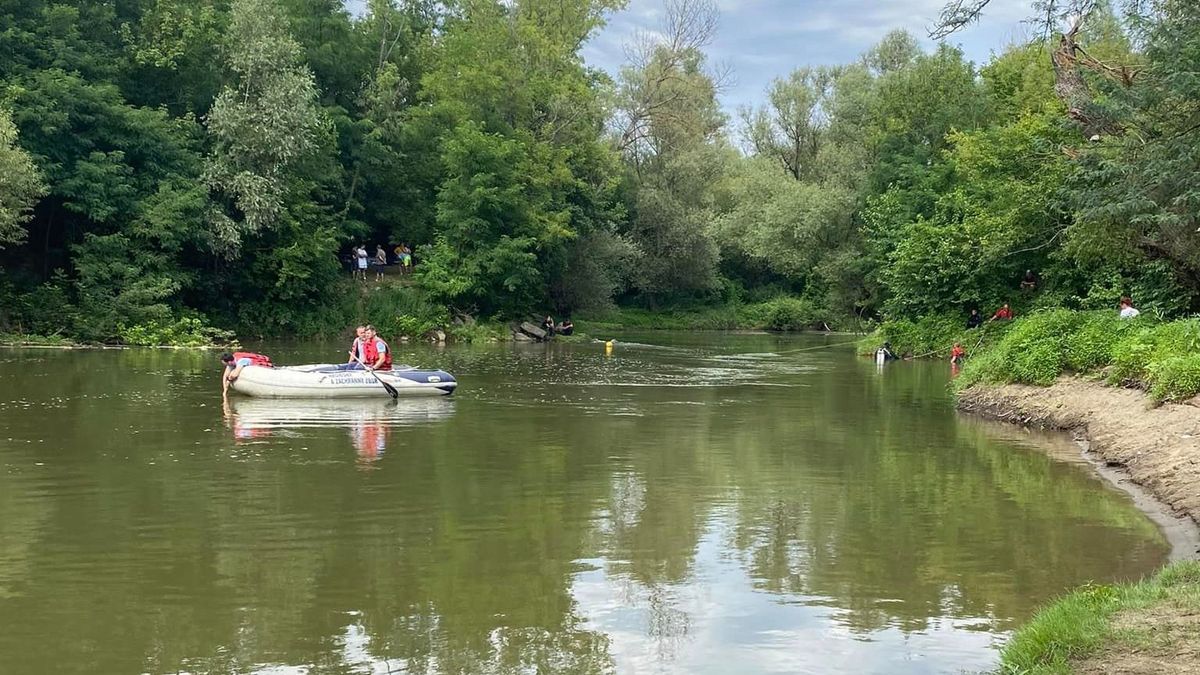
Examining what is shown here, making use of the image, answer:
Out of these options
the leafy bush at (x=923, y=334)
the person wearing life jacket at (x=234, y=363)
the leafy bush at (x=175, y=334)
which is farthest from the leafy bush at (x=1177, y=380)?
the leafy bush at (x=175, y=334)

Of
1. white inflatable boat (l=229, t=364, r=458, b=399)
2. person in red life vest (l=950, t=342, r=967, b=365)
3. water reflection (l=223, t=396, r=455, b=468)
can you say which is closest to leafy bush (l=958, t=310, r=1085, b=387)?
person in red life vest (l=950, t=342, r=967, b=365)

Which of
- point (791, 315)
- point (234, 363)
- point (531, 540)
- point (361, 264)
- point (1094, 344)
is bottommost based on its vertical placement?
point (531, 540)

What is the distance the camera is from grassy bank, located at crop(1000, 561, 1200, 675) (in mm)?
4971

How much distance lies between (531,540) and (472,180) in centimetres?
3431

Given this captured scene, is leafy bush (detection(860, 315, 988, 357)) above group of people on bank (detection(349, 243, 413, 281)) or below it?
below

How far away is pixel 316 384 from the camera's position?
747 inches

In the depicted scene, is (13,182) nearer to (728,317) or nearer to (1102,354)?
(1102,354)

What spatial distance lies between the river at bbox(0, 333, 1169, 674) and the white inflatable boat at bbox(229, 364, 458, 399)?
1595mm

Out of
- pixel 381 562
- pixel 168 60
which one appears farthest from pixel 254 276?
pixel 381 562

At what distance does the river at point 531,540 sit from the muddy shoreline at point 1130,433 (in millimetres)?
303

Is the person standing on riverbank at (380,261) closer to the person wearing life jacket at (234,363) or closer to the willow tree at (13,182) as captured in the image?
the willow tree at (13,182)

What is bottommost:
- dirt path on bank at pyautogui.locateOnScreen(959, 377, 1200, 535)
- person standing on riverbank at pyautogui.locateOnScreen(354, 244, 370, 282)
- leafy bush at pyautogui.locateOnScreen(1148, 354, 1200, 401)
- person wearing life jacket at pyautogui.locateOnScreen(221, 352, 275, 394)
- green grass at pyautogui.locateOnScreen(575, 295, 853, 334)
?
dirt path on bank at pyautogui.locateOnScreen(959, 377, 1200, 535)

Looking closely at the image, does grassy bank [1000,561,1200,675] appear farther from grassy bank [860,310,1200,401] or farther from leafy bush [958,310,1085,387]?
leafy bush [958,310,1085,387]

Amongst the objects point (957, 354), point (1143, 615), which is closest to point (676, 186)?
point (957, 354)
